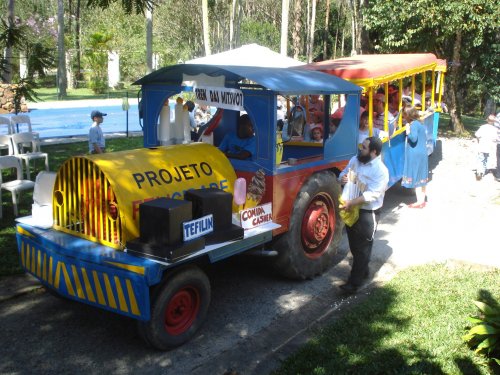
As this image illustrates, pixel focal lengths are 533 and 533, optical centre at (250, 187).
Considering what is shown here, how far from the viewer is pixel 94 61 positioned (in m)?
34.5

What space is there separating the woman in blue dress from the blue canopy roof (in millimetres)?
2651

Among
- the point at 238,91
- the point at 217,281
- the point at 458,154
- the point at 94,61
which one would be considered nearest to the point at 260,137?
the point at 238,91

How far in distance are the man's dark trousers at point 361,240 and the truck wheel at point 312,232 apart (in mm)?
460

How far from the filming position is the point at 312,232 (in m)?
6.00

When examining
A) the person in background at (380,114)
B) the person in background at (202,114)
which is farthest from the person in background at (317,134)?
the person in background at (202,114)

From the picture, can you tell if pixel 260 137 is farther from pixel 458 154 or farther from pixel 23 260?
pixel 458 154

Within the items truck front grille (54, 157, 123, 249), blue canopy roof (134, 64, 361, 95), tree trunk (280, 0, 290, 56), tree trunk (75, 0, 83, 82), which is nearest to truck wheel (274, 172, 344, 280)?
blue canopy roof (134, 64, 361, 95)

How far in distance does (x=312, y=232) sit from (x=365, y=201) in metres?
0.83

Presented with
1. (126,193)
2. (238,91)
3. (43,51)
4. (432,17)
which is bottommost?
(126,193)

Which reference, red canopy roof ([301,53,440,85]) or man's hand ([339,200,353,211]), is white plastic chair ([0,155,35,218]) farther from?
man's hand ([339,200,353,211])

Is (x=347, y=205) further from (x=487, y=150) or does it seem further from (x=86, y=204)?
(x=487, y=150)

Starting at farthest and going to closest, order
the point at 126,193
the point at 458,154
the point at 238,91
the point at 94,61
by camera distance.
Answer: the point at 94,61
the point at 458,154
the point at 238,91
the point at 126,193

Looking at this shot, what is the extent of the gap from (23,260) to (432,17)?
1273 cm

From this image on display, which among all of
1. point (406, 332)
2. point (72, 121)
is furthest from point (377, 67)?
point (72, 121)
